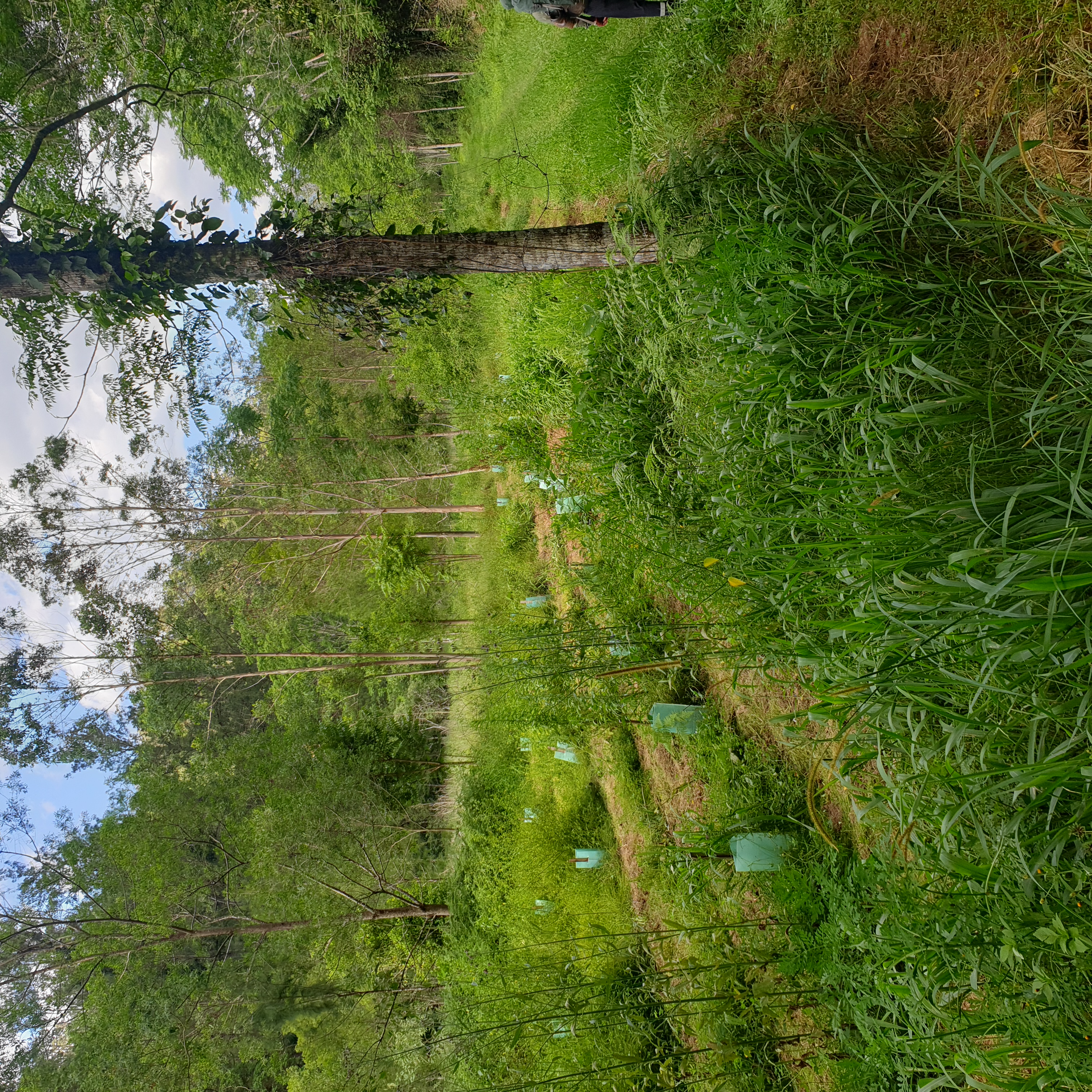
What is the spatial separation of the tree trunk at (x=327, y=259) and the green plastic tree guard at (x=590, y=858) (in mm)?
4809

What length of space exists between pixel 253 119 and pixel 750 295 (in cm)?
1166

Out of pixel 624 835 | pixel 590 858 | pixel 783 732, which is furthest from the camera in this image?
pixel 590 858

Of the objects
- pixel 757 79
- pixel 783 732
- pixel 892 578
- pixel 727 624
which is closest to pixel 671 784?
pixel 783 732

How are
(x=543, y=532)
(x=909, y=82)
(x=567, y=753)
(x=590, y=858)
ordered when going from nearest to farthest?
1. (x=909, y=82)
2. (x=590, y=858)
3. (x=567, y=753)
4. (x=543, y=532)

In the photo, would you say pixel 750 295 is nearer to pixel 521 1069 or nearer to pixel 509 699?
pixel 509 699

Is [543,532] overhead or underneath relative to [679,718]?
underneath

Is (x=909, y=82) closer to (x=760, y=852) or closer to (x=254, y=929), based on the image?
(x=760, y=852)

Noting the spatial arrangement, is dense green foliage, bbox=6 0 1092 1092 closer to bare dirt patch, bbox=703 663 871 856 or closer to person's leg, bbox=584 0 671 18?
bare dirt patch, bbox=703 663 871 856

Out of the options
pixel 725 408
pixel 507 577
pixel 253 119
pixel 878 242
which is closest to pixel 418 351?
pixel 507 577

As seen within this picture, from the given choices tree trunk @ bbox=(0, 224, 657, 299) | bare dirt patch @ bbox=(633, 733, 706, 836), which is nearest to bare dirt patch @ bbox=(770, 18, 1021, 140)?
tree trunk @ bbox=(0, 224, 657, 299)

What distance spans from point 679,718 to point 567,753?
252cm

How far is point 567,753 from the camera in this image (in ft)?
22.4

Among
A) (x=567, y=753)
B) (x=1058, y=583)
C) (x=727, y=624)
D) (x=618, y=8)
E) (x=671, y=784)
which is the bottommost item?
(x=567, y=753)

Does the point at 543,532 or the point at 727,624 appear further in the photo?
the point at 543,532
